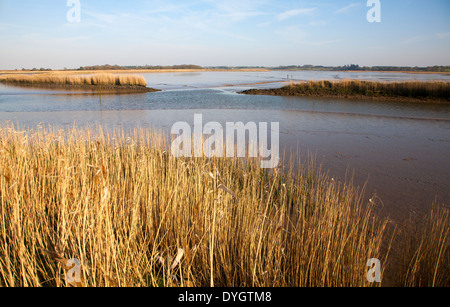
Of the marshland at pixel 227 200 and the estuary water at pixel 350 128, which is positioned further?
the estuary water at pixel 350 128

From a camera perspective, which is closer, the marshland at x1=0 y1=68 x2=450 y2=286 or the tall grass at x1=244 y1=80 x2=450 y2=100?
the marshland at x1=0 y1=68 x2=450 y2=286

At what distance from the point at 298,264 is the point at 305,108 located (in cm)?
1268

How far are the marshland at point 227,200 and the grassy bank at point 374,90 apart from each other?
2003 mm

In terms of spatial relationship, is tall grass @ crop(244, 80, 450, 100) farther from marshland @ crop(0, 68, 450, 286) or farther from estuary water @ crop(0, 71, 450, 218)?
marshland @ crop(0, 68, 450, 286)

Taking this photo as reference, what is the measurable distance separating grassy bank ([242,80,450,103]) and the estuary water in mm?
1675

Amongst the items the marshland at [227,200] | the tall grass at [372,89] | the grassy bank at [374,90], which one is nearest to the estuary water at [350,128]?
the marshland at [227,200]

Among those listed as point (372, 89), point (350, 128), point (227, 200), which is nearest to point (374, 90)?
point (372, 89)

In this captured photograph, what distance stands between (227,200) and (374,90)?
59.9 ft

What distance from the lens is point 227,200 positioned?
2760 mm

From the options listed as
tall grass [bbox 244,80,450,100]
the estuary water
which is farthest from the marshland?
tall grass [bbox 244,80,450,100]

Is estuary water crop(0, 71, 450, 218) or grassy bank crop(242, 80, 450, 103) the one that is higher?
grassy bank crop(242, 80, 450, 103)

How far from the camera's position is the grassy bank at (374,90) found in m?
16.1

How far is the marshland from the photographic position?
7.15 feet

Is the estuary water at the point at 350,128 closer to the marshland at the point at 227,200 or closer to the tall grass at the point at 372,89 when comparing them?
the marshland at the point at 227,200
